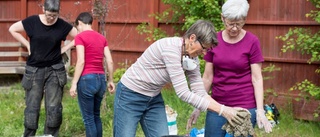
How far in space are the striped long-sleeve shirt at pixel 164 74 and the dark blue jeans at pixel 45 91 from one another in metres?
2.35

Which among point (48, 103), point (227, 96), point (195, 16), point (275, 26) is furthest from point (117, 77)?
point (227, 96)

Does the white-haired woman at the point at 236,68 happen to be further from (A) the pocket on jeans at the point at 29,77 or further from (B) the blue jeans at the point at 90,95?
(A) the pocket on jeans at the point at 29,77

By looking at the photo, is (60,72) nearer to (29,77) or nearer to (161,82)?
(29,77)

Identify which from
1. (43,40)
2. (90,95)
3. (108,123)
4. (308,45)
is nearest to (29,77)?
(43,40)

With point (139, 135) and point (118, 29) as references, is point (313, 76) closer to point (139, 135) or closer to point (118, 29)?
point (139, 135)

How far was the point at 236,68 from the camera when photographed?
4.34 m

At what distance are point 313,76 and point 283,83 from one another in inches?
20.4

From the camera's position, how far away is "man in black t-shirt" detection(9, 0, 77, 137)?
633 cm

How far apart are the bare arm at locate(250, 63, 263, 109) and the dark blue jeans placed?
2.80 metres

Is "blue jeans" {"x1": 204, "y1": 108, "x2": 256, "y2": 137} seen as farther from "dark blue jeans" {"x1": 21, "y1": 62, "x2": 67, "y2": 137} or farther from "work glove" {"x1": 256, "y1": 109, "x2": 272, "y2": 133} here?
"dark blue jeans" {"x1": 21, "y1": 62, "x2": 67, "y2": 137}

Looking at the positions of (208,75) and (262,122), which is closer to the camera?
(262,122)

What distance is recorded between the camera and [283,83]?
8656 millimetres

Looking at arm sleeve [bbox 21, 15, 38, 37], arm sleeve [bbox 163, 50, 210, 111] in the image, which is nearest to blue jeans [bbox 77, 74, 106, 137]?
arm sleeve [bbox 21, 15, 38, 37]

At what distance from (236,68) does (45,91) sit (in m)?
2.87
